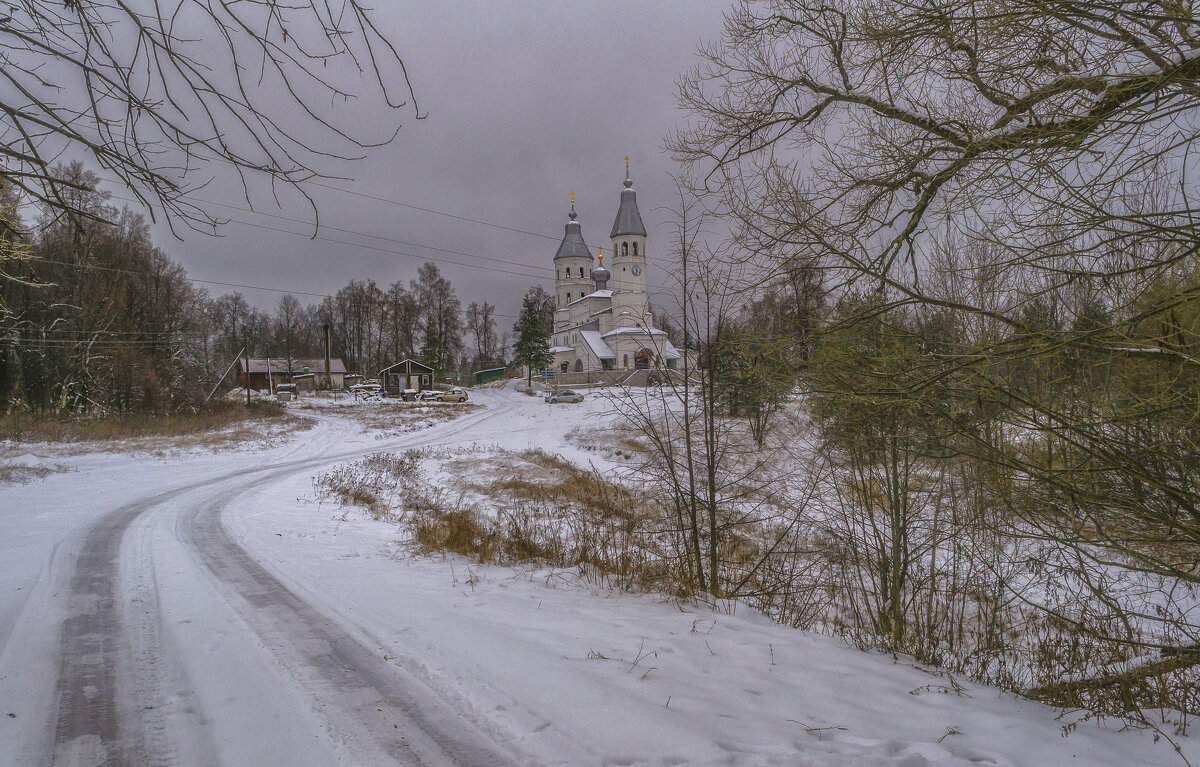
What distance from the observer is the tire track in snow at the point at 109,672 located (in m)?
2.89

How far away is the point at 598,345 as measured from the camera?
5831 cm

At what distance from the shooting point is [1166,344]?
356 centimetres

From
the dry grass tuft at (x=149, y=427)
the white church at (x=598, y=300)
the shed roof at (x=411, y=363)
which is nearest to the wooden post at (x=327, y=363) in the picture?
the shed roof at (x=411, y=363)

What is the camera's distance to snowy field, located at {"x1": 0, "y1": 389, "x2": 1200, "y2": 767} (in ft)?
9.64

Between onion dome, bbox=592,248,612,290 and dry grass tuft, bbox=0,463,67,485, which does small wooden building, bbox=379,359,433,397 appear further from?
dry grass tuft, bbox=0,463,67,485

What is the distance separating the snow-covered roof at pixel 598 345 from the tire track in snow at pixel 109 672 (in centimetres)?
5034

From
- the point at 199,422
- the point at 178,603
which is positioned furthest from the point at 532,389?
the point at 178,603

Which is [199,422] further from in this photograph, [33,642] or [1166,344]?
[1166,344]

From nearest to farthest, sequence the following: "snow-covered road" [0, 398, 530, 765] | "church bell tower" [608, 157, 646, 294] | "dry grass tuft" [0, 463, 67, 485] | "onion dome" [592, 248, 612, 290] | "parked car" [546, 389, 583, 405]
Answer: "snow-covered road" [0, 398, 530, 765], "dry grass tuft" [0, 463, 67, 485], "parked car" [546, 389, 583, 405], "church bell tower" [608, 157, 646, 294], "onion dome" [592, 248, 612, 290]

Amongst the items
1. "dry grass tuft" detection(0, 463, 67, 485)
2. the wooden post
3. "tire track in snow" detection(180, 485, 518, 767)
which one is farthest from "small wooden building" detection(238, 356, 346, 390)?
"tire track in snow" detection(180, 485, 518, 767)

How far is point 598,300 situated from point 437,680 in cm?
6520

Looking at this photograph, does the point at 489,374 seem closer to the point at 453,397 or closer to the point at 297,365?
the point at 297,365

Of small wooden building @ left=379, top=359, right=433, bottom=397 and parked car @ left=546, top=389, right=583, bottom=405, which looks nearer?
parked car @ left=546, top=389, right=583, bottom=405

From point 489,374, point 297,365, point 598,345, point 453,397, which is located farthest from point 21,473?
point 489,374
